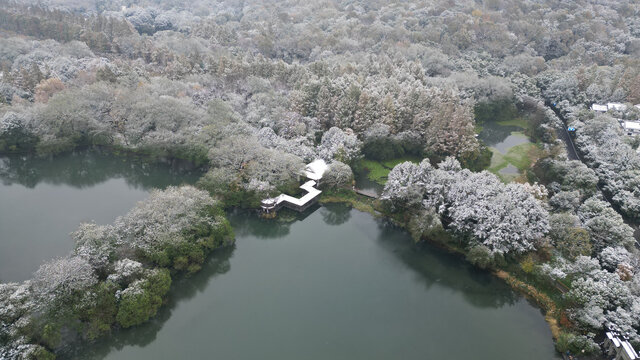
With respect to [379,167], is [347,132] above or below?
above

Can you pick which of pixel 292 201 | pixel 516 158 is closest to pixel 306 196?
pixel 292 201

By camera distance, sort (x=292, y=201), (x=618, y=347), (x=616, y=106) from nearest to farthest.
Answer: (x=618, y=347), (x=292, y=201), (x=616, y=106)

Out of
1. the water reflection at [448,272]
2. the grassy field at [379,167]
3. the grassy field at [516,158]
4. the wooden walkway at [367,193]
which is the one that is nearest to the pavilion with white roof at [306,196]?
the wooden walkway at [367,193]

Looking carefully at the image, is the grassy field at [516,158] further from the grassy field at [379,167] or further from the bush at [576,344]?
the bush at [576,344]

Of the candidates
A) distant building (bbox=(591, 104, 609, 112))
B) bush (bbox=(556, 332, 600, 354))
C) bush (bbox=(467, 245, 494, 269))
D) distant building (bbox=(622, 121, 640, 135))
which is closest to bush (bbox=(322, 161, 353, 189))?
bush (bbox=(467, 245, 494, 269))

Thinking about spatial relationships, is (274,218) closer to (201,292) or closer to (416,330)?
(201,292)

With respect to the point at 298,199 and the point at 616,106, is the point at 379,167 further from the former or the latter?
the point at 616,106
